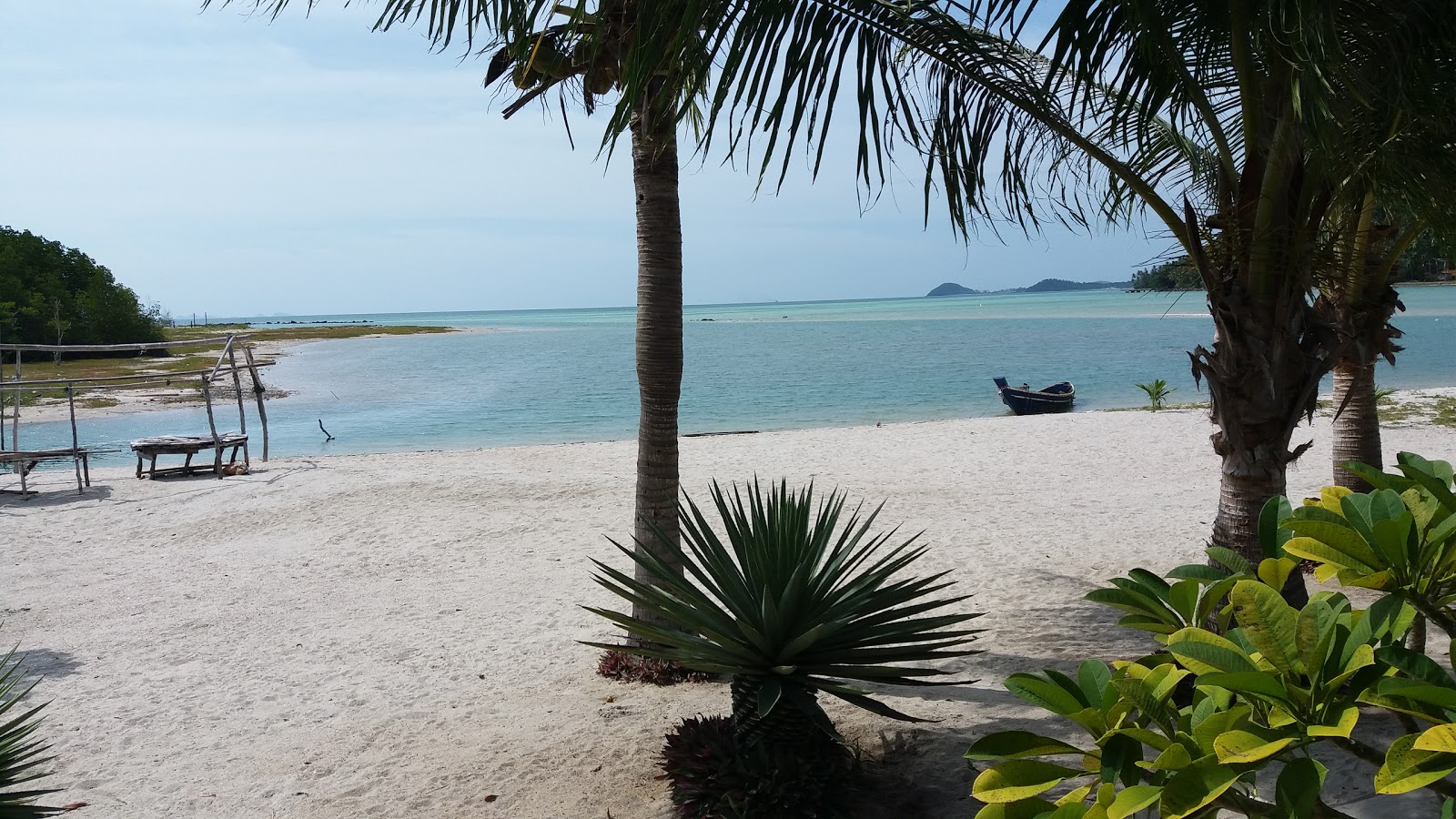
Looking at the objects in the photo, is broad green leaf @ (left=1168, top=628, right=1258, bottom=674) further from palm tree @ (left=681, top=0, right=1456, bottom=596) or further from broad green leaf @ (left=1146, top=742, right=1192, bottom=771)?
palm tree @ (left=681, top=0, right=1456, bottom=596)

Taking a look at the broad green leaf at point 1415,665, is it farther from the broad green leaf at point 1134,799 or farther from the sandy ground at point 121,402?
the sandy ground at point 121,402

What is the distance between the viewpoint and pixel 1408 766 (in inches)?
48.8

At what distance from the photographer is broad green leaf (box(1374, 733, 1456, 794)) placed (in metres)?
1.21

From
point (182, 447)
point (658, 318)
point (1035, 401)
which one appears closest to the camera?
point (658, 318)

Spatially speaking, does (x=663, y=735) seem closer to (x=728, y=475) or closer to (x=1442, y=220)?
(x=1442, y=220)

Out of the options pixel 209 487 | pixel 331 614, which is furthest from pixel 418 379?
pixel 331 614

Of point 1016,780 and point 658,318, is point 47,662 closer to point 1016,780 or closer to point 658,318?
point 658,318

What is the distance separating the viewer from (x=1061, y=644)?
5711 millimetres

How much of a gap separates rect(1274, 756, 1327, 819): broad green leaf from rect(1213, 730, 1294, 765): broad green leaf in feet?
0.12

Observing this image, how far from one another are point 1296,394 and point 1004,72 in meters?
2.00

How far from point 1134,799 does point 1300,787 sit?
8.4 inches

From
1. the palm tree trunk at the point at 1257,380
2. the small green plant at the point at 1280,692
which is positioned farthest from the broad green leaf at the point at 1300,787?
the palm tree trunk at the point at 1257,380

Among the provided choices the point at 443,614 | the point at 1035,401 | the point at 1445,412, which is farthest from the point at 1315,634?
the point at 1035,401

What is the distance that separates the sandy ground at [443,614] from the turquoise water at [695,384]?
3.62 meters
